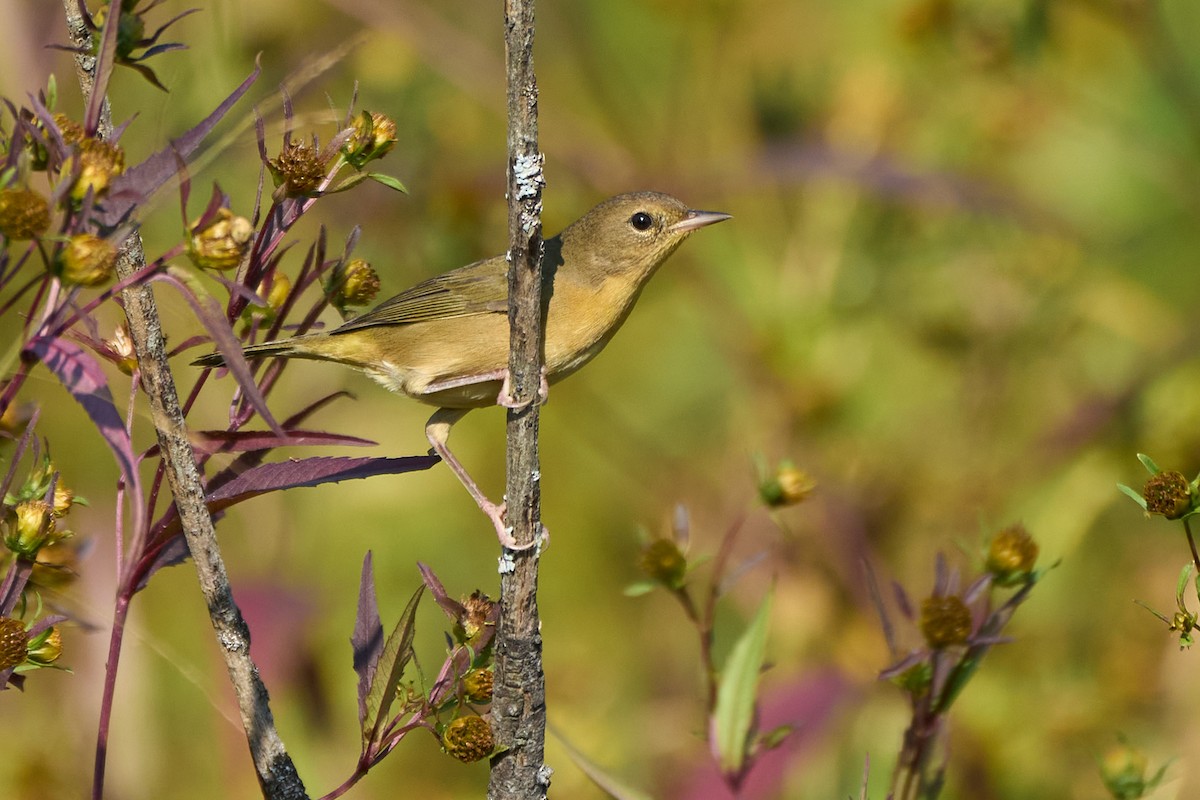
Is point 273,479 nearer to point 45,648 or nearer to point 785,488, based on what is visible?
point 45,648

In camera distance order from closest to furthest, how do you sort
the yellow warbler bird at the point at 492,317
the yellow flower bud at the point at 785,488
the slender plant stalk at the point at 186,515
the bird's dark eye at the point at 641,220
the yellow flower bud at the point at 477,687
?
the slender plant stalk at the point at 186,515
the yellow flower bud at the point at 477,687
the yellow flower bud at the point at 785,488
the yellow warbler bird at the point at 492,317
the bird's dark eye at the point at 641,220

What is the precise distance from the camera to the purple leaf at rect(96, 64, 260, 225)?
5.30 feet

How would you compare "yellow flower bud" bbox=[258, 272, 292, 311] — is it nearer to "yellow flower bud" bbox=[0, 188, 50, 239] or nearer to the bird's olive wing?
"yellow flower bud" bbox=[0, 188, 50, 239]

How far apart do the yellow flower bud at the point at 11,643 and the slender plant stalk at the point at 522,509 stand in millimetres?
685

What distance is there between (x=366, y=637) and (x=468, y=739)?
0.73 ft

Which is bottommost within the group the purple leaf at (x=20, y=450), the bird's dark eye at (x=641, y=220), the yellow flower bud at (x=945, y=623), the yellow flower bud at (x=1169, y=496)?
the yellow flower bud at (x=1169, y=496)

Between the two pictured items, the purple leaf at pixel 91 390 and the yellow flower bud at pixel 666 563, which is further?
the yellow flower bud at pixel 666 563

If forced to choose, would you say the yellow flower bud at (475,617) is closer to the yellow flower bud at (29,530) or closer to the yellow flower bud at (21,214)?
the yellow flower bud at (29,530)

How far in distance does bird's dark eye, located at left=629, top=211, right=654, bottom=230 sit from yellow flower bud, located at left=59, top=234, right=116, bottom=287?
8.92ft

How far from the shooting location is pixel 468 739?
192cm

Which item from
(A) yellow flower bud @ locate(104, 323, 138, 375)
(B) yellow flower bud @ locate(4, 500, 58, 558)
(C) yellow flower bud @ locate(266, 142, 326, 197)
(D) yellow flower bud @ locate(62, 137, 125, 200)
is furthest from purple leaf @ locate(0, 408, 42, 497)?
(C) yellow flower bud @ locate(266, 142, 326, 197)

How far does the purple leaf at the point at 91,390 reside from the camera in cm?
156

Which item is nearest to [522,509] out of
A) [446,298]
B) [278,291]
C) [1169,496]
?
[278,291]

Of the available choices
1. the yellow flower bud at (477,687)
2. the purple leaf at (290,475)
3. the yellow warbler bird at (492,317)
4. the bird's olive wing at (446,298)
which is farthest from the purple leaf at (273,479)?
the bird's olive wing at (446,298)
